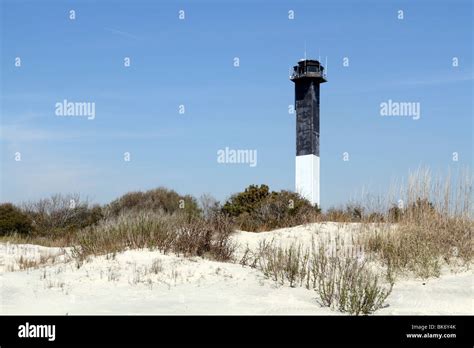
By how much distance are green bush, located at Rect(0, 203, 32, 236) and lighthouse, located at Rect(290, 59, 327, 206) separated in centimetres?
1629

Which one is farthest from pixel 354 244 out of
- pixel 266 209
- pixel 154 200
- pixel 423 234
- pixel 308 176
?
pixel 308 176

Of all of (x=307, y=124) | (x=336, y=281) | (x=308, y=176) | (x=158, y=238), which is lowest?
(x=336, y=281)

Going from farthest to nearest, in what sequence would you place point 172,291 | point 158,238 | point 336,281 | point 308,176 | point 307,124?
point 307,124 → point 308,176 → point 158,238 → point 172,291 → point 336,281

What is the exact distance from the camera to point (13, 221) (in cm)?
2264

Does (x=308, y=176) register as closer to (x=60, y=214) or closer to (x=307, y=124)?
(x=307, y=124)

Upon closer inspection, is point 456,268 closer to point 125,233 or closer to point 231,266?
point 231,266

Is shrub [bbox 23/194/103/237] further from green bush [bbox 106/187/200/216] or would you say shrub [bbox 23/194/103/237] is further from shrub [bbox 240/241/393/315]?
shrub [bbox 240/241/393/315]

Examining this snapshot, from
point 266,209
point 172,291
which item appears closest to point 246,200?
point 266,209

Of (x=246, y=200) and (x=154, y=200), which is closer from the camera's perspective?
(x=246, y=200)

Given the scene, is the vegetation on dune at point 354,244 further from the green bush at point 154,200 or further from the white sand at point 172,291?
the green bush at point 154,200

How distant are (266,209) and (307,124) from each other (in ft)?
50.5

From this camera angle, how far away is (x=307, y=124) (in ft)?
113

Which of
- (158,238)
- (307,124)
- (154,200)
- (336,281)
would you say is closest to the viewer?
(336,281)

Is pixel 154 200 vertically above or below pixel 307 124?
below
